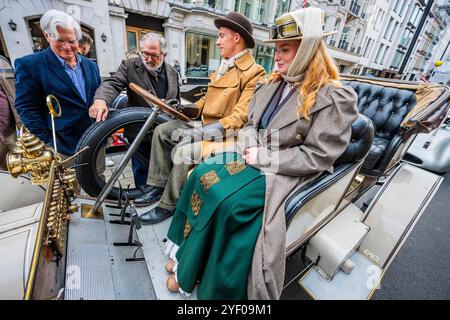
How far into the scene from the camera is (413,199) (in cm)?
185

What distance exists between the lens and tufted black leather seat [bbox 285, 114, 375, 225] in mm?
1146

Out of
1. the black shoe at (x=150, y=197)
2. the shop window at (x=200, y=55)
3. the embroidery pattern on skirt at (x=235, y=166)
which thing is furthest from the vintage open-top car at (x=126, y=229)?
the shop window at (x=200, y=55)

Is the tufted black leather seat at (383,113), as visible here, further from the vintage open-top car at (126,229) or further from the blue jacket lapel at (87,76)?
the blue jacket lapel at (87,76)

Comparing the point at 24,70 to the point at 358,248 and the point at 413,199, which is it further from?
the point at 413,199

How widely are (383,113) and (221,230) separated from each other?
3.25 m

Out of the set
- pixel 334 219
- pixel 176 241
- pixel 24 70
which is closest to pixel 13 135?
pixel 24 70

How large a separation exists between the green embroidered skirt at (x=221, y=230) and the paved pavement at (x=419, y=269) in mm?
918

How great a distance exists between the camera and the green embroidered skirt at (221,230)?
3.42 feet

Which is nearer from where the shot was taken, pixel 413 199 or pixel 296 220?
pixel 296 220

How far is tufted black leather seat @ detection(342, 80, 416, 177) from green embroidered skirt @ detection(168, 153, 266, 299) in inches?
84.4

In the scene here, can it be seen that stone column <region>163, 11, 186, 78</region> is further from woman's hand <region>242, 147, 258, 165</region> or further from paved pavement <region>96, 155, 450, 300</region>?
woman's hand <region>242, 147, 258, 165</region>

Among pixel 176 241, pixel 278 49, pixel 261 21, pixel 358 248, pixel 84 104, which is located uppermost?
pixel 261 21

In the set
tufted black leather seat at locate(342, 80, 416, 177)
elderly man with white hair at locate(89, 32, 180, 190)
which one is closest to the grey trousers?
elderly man with white hair at locate(89, 32, 180, 190)

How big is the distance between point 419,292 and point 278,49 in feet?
7.89
